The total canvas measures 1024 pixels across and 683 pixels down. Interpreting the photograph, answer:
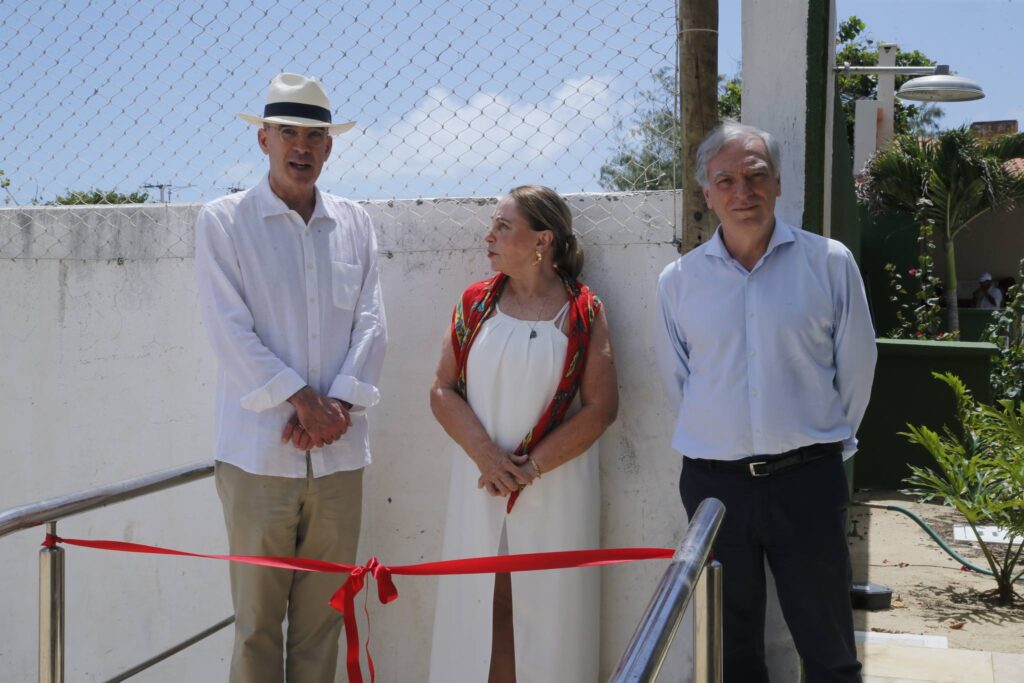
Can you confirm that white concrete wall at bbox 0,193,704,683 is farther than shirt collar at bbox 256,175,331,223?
Yes

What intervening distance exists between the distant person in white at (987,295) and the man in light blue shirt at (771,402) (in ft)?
44.4

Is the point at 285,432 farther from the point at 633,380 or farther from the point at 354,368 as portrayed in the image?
the point at 633,380

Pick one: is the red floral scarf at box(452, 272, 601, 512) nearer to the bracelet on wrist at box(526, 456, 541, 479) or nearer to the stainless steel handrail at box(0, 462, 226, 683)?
the bracelet on wrist at box(526, 456, 541, 479)

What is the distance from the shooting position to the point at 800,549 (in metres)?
2.98

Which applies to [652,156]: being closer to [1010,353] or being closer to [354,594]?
[354,594]

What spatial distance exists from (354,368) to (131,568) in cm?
155

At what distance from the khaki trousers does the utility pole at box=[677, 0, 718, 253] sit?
1.40 meters

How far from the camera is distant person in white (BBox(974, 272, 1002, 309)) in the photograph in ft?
51.7

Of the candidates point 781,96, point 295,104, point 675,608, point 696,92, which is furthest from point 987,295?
point 675,608

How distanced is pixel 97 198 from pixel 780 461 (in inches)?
125

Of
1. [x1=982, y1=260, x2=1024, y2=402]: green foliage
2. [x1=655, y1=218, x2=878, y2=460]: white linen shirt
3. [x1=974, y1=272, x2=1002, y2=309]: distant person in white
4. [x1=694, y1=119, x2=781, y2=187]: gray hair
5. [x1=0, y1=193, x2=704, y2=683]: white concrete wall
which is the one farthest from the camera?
[x1=974, y1=272, x2=1002, y2=309]: distant person in white

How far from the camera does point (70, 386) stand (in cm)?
442

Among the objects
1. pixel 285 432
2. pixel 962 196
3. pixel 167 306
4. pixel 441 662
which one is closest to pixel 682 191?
pixel 285 432

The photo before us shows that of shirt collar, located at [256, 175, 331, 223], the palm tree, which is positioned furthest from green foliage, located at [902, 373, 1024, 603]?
the palm tree
